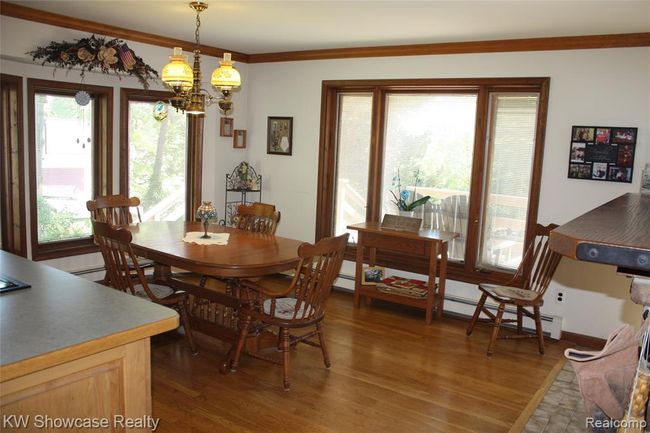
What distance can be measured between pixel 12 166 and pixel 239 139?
240 cm

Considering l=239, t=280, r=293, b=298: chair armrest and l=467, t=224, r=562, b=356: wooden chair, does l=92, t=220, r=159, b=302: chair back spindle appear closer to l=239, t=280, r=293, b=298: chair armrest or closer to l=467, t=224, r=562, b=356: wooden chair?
l=239, t=280, r=293, b=298: chair armrest

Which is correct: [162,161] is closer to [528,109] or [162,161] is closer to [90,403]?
[528,109]

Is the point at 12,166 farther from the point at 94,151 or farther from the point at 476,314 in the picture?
the point at 476,314

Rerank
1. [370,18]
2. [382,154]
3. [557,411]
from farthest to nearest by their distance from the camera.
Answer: [382,154], [370,18], [557,411]

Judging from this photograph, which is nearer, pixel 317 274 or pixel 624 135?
pixel 317 274

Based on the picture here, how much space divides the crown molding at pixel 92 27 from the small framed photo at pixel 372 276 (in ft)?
9.09

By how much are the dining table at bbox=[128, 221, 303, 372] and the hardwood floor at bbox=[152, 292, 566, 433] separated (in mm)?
225

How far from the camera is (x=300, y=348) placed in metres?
3.96

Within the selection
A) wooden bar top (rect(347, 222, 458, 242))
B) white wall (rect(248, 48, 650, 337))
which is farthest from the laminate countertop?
white wall (rect(248, 48, 650, 337))

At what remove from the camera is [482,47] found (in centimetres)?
455

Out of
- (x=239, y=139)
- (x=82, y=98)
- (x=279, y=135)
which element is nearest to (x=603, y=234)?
(x=82, y=98)

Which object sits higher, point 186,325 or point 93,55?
point 93,55

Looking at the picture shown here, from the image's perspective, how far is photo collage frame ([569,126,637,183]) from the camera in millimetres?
4035

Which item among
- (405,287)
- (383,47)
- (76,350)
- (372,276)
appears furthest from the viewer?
(372,276)
